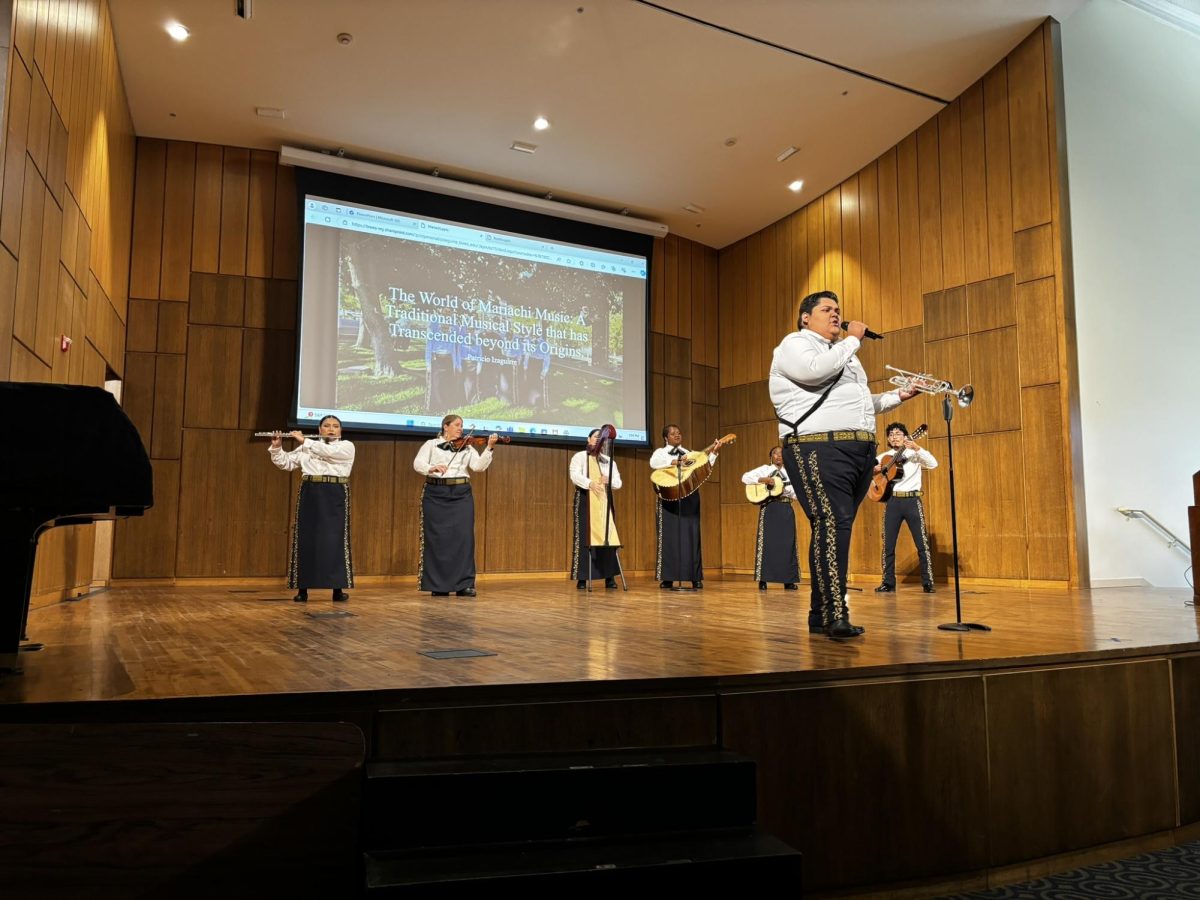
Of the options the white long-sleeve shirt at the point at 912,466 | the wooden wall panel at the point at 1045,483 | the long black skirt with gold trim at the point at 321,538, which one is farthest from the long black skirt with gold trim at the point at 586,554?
the wooden wall panel at the point at 1045,483

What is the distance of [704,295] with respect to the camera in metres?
11.5

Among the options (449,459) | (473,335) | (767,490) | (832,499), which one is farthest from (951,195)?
(832,499)

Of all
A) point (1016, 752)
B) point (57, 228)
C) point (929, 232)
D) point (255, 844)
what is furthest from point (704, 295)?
point (255, 844)

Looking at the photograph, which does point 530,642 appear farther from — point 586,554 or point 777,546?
point 777,546

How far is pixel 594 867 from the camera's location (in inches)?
66.4

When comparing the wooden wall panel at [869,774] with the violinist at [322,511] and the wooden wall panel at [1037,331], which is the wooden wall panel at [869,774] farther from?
the wooden wall panel at [1037,331]

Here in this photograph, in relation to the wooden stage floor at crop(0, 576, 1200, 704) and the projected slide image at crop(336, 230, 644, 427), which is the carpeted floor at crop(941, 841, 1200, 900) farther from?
the projected slide image at crop(336, 230, 644, 427)

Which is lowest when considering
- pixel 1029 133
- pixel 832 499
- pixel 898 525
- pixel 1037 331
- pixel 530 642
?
pixel 530 642

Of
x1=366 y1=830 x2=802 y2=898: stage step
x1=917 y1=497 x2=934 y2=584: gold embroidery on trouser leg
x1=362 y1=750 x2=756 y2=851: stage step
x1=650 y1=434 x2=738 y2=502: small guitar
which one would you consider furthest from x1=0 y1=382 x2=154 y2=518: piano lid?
x1=917 y1=497 x2=934 y2=584: gold embroidery on trouser leg

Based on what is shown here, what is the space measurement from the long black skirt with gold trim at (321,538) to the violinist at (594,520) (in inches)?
81.4

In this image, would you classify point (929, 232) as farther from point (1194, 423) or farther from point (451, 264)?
point (451, 264)

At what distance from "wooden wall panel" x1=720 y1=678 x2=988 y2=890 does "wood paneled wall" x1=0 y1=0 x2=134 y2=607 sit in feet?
13.0

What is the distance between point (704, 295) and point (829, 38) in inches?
179

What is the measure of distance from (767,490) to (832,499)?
15.3 feet
